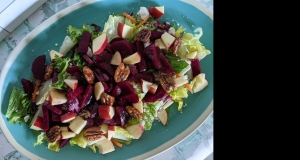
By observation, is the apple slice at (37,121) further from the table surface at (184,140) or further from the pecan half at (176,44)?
the pecan half at (176,44)

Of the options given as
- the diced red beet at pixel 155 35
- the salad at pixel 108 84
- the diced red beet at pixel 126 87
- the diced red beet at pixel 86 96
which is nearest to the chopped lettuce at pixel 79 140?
the salad at pixel 108 84

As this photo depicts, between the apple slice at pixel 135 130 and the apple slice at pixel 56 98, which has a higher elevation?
the apple slice at pixel 56 98

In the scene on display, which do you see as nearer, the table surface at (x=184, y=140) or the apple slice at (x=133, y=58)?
the apple slice at (x=133, y=58)

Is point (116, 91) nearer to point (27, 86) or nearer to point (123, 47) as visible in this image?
point (123, 47)

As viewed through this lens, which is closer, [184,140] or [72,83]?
[72,83]

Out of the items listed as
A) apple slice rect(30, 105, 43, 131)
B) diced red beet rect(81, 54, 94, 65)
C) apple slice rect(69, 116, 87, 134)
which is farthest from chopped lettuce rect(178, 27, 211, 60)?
apple slice rect(30, 105, 43, 131)

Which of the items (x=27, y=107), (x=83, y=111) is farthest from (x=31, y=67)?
(x=83, y=111)

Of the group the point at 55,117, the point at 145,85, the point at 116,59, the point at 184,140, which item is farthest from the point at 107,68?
the point at 184,140

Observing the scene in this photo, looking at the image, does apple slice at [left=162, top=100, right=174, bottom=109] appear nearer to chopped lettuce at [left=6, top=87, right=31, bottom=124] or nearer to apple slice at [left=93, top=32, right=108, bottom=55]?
apple slice at [left=93, top=32, right=108, bottom=55]
